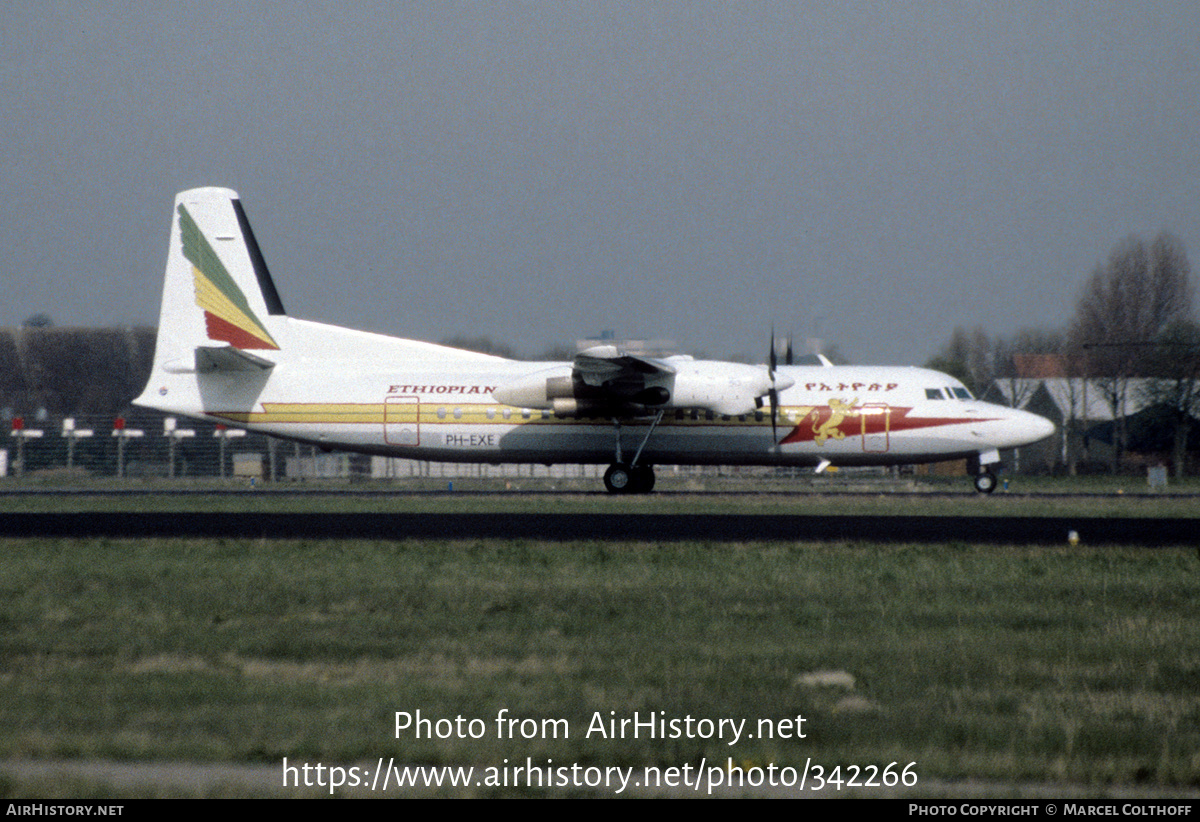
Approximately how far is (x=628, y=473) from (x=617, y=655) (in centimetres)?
2142

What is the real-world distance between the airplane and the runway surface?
703 cm

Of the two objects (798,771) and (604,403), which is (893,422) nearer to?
(604,403)

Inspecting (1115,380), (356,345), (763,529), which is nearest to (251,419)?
(356,345)

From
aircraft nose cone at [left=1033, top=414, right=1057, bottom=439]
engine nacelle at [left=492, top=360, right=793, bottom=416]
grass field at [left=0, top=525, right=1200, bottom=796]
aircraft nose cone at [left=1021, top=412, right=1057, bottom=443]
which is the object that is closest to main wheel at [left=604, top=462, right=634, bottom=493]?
engine nacelle at [left=492, top=360, right=793, bottom=416]

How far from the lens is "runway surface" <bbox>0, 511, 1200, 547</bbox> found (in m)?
19.8

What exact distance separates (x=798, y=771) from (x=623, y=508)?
19959 mm

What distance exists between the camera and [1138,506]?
95.8ft

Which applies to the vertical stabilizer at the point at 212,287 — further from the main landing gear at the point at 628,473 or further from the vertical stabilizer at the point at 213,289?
the main landing gear at the point at 628,473

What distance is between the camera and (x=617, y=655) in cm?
1050

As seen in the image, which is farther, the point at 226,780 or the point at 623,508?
the point at 623,508

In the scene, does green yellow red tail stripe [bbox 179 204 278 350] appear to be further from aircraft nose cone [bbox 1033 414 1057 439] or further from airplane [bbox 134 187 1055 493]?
aircraft nose cone [bbox 1033 414 1057 439]

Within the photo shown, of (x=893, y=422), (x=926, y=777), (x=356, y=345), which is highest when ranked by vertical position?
(x=356, y=345)

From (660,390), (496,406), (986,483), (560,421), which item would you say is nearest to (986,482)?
(986,483)
